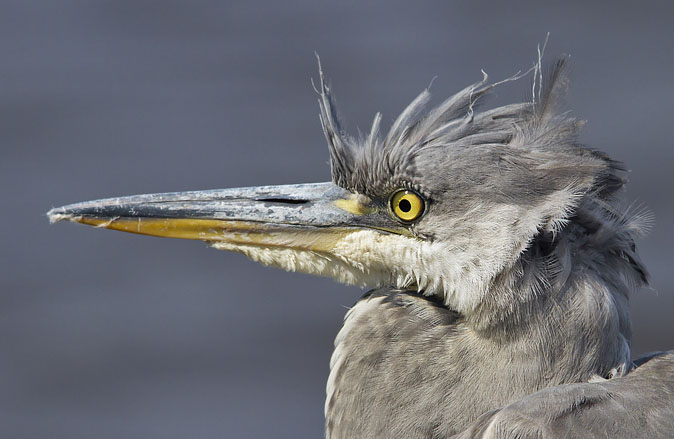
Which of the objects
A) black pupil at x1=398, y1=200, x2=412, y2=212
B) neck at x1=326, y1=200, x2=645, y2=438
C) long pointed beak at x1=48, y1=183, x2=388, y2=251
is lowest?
neck at x1=326, y1=200, x2=645, y2=438

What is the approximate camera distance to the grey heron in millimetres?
2938

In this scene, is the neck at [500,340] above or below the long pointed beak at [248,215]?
below

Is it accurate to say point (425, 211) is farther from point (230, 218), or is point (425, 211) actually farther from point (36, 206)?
point (36, 206)

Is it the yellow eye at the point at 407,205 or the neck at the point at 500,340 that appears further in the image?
the yellow eye at the point at 407,205

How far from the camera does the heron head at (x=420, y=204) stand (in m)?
2.97

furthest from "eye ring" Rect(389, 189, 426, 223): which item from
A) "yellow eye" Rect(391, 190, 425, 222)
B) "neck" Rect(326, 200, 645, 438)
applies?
"neck" Rect(326, 200, 645, 438)

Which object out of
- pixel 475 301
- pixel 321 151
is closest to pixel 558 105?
pixel 475 301

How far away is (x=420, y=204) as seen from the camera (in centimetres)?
314

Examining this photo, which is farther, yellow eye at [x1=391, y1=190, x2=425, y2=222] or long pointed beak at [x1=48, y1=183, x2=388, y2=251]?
long pointed beak at [x1=48, y1=183, x2=388, y2=251]

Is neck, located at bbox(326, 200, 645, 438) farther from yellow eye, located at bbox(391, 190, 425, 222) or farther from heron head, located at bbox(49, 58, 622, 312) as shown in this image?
yellow eye, located at bbox(391, 190, 425, 222)

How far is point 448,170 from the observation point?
121 inches

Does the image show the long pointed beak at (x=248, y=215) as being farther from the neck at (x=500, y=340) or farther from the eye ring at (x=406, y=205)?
the neck at (x=500, y=340)

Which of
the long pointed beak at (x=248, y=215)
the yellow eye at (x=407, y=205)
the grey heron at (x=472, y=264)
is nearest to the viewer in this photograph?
the grey heron at (x=472, y=264)

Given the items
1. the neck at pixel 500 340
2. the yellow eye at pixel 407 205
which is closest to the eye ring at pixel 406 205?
the yellow eye at pixel 407 205
